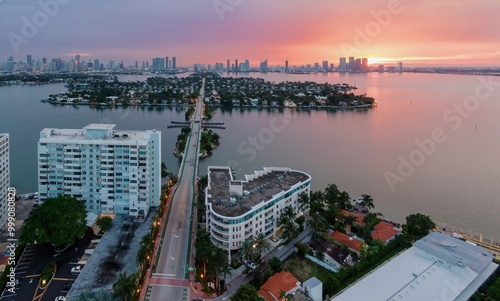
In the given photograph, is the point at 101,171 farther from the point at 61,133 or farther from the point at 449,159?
the point at 449,159

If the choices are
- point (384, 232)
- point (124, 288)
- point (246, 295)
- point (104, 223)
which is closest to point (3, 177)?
point (104, 223)

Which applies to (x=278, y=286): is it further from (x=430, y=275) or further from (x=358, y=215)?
(x=358, y=215)

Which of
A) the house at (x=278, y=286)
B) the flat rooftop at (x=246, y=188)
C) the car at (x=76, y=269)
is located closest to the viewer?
the house at (x=278, y=286)

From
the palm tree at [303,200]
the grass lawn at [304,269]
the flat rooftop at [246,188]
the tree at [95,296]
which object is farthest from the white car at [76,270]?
the palm tree at [303,200]

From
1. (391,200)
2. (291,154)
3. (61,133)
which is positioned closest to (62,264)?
(61,133)

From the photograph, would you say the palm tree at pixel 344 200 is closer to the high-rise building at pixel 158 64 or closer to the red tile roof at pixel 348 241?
the red tile roof at pixel 348 241
